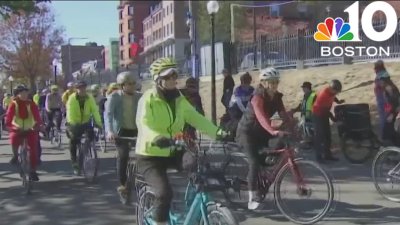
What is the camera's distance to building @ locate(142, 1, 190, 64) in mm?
100688

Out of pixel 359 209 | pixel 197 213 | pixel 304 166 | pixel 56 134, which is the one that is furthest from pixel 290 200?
pixel 56 134

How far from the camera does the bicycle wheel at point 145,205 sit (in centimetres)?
580

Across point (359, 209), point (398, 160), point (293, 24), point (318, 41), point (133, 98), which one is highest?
point (293, 24)

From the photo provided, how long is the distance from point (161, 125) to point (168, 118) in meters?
0.09

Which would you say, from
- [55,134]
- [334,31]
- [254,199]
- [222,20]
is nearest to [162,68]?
[254,199]

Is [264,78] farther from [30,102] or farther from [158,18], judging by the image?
[158,18]

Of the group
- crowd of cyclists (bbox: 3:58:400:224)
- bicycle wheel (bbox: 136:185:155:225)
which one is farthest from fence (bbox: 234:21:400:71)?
bicycle wheel (bbox: 136:185:155:225)

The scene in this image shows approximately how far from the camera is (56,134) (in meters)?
18.8

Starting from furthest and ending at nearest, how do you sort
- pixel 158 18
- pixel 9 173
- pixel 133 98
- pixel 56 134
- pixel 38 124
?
1. pixel 158 18
2. pixel 56 134
3. pixel 9 173
4. pixel 38 124
5. pixel 133 98

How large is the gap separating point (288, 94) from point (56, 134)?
8.03 m

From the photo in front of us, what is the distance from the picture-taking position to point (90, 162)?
10945 mm

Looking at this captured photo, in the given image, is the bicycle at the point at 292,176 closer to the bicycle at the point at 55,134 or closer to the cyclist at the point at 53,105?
the bicycle at the point at 55,134

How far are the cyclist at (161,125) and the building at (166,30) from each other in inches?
3401

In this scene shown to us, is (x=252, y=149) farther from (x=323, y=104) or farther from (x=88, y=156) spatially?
(x=323, y=104)
